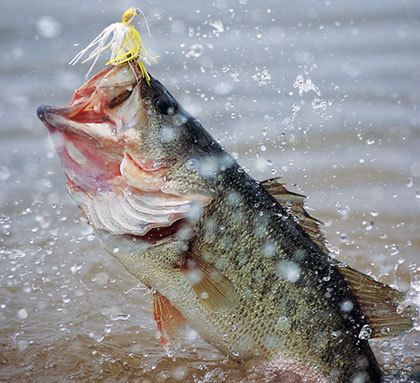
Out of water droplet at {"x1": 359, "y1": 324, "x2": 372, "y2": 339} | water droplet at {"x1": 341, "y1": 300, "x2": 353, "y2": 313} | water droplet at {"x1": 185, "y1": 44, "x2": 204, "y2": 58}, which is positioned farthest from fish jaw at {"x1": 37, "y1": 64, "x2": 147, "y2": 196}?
water droplet at {"x1": 185, "y1": 44, "x2": 204, "y2": 58}

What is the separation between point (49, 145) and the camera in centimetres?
566

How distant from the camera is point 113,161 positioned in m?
2.51

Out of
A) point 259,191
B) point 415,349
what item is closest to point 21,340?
point 259,191

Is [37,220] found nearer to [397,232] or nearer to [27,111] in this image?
[27,111]

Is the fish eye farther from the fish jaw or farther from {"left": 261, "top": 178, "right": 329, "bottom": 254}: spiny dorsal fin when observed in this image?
{"left": 261, "top": 178, "right": 329, "bottom": 254}: spiny dorsal fin

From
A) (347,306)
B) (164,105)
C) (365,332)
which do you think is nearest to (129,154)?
(164,105)

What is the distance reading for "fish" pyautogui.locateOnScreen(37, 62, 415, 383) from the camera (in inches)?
96.6

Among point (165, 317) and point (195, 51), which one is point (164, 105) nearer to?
point (165, 317)

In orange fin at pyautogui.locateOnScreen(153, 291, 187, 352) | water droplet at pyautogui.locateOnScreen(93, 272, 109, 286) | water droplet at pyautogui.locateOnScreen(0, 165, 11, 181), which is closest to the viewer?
orange fin at pyautogui.locateOnScreen(153, 291, 187, 352)

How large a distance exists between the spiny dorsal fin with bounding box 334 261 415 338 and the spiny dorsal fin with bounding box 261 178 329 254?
0.21m

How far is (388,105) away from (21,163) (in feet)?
12.3

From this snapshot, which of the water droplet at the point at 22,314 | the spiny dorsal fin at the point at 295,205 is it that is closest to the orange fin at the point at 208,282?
the spiny dorsal fin at the point at 295,205

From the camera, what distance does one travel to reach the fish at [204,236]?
245cm

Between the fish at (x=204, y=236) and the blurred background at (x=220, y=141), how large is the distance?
604 millimetres
